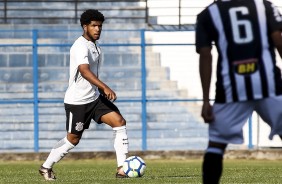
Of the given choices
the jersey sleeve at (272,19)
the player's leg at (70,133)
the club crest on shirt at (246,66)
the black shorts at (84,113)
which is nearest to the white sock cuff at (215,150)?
the club crest on shirt at (246,66)

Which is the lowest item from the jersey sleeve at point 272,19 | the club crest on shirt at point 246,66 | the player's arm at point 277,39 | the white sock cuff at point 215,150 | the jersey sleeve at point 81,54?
the white sock cuff at point 215,150

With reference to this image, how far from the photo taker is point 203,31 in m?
8.03

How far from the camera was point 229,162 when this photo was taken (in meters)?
18.6

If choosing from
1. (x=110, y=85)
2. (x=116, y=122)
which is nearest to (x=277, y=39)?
(x=116, y=122)

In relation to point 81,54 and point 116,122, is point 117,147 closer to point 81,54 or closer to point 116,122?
point 116,122

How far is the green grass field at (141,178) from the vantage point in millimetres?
12664

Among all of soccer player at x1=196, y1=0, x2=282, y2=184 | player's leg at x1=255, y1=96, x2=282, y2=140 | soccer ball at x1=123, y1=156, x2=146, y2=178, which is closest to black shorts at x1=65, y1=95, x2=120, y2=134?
soccer ball at x1=123, y1=156, x2=146, y2=178

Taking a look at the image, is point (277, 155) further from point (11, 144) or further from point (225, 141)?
point (225, 141)

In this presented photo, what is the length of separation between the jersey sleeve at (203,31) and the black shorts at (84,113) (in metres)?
4.92

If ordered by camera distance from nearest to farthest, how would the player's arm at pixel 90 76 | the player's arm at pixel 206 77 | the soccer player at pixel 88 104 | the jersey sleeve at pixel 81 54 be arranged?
the player's arm at pixel 206 77, the player's arm at pixel 90 76, the jersey sleeve at pixel 81 54, the soccer player at pixel 88 104

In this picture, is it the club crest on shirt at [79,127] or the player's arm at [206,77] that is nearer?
the player's arm at [206,77]

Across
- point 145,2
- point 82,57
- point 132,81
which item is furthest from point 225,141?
point 145,2

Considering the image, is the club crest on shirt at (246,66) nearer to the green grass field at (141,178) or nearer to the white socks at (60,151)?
the green grass field at (141,178)

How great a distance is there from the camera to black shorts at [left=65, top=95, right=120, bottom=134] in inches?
507
